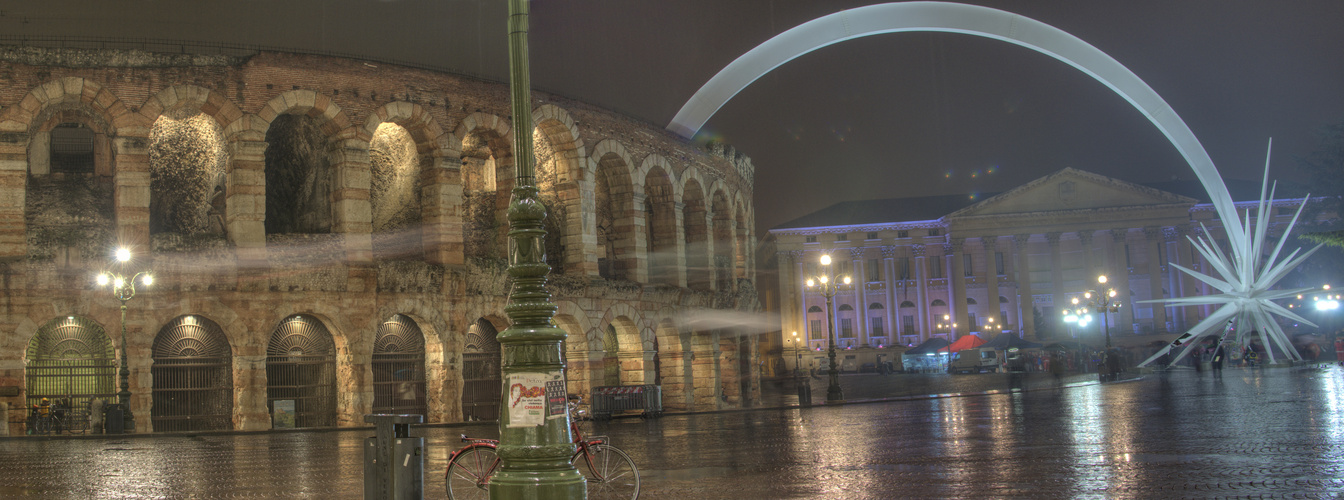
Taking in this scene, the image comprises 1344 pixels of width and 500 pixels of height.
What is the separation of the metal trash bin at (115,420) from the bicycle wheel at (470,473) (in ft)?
51.8

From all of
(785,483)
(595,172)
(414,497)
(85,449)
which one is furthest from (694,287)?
(414,497)

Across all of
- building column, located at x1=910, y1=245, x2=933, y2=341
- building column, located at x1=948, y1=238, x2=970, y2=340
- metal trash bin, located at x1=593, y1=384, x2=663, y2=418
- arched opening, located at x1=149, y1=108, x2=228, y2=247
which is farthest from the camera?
building column, located at x1=910, y1=245, x2=933, y2=341

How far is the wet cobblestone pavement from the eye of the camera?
10.8m

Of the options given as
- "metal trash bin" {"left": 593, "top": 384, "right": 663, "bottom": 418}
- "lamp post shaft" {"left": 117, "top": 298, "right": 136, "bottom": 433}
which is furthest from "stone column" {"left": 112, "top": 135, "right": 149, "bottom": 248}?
"metal trash bin" {"left": 593, "top": 384, "right": 663, "bottom": 418}

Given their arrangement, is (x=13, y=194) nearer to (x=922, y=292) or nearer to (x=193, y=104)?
(x=193, y=104)

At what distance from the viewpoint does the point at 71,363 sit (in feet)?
81.6

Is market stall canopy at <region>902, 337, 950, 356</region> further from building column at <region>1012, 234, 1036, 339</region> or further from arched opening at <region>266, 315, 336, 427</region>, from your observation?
arched opening at <region>266, 315, 336, 427</region>

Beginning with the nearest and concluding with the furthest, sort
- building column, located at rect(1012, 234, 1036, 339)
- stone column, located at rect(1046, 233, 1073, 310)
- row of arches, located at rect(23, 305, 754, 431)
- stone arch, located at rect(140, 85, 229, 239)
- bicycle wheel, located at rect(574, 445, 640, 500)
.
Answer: bicycle wheel, located at rect(574, 445, 640, 500), row of arches, located at rect(23, 305, 754, 431), stone arch, located at rect(140, 85, 229, 239), building column, located at rect(1012, 234, 1036, 339), stone column, located at rect(1046, 233, 1073, 310)

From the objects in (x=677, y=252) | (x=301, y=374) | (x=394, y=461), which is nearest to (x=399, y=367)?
(x=301, y=374)

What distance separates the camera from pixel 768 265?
10319 cm

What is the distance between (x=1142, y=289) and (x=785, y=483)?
8523 centimetres

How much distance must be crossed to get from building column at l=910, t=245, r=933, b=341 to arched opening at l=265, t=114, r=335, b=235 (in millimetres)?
68971

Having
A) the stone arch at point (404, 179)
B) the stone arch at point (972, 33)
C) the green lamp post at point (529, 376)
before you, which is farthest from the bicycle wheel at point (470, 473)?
the stone arch at point (972, 33)

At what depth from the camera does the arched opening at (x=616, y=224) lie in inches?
1352
